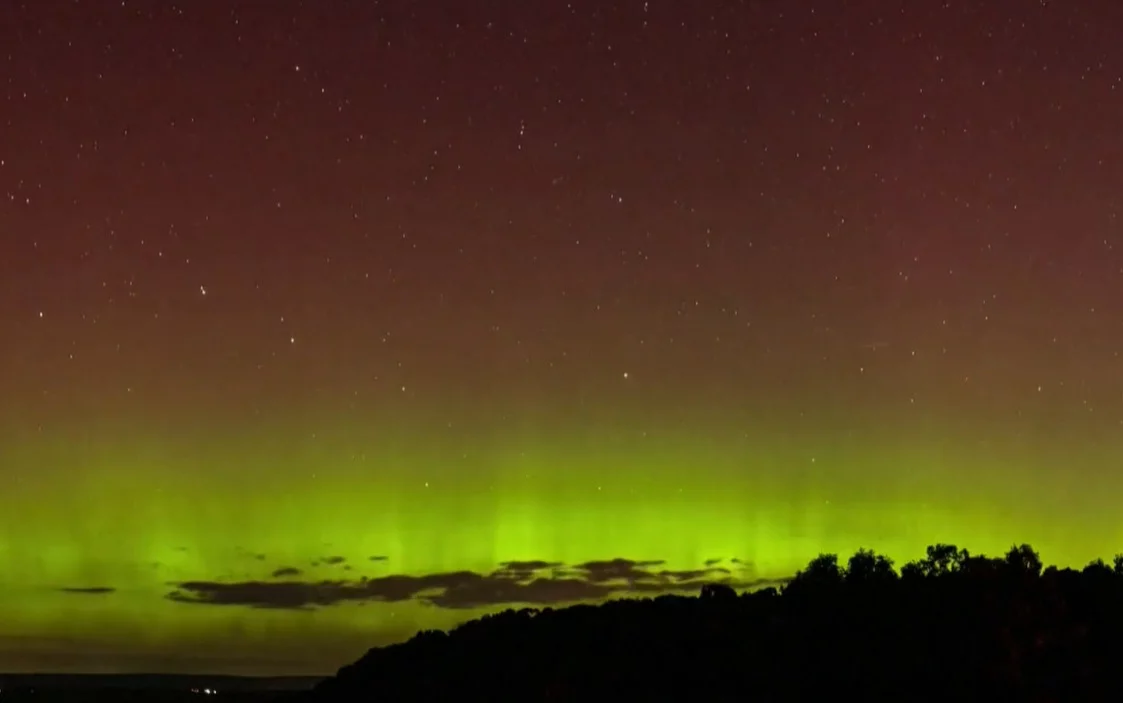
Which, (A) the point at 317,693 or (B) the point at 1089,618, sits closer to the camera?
(B) the point at 1089,618

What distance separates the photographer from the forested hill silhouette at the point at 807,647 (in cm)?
3288

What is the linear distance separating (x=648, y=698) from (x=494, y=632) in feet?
26.2

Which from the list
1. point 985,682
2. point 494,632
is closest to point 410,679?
point 494,632

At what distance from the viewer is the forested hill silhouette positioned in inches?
1294

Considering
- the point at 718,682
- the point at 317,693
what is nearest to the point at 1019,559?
the point at 718,682

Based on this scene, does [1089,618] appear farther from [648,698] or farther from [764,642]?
[648,698]

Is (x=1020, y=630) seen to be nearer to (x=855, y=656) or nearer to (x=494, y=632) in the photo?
(x=855, y=656)

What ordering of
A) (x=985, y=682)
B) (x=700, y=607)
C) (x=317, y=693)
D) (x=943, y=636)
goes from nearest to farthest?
(x=985, y=682)
(x=943, y=636)
(x=700, y=607)
(x=317, y=693)

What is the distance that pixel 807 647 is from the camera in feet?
115

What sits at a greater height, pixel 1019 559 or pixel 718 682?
pixel 1019 559

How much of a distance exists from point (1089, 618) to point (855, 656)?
632 centimetres

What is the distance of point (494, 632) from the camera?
132 feet

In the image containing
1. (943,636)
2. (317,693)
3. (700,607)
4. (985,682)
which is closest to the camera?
(985,682)

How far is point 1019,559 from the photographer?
41594 millimetres
